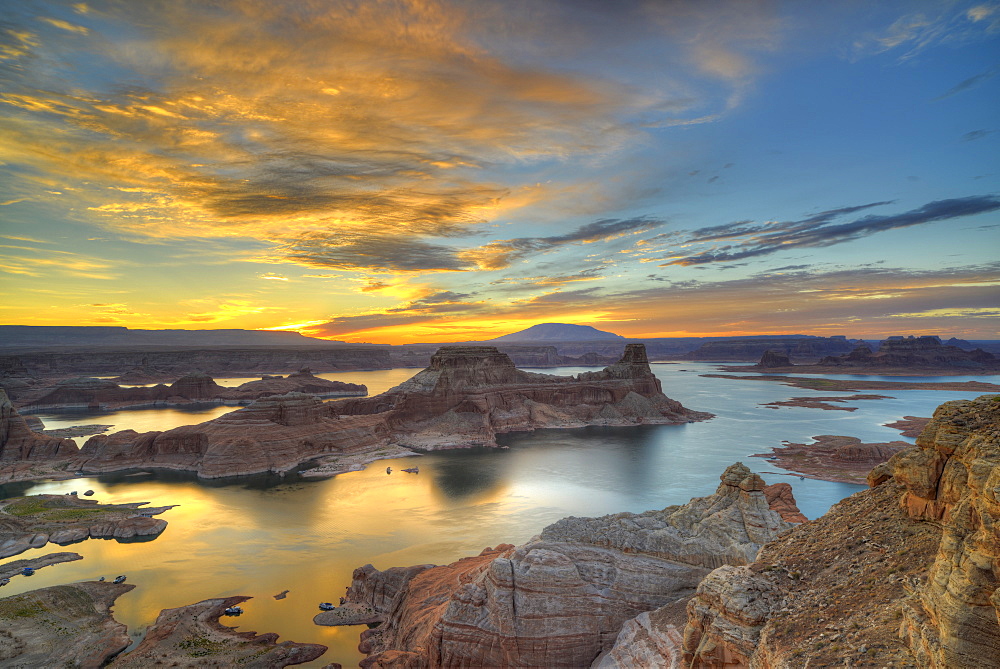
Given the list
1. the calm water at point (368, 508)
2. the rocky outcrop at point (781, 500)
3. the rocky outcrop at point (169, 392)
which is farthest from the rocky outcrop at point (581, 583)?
the rocky outcrop at point (169, 392)

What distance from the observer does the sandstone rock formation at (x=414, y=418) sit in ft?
246

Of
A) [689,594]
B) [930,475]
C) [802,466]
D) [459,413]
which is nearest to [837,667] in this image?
[930,475]

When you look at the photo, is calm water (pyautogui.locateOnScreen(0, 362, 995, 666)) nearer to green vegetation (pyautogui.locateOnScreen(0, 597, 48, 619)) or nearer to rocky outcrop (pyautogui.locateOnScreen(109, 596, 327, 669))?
rocky outcrop (pyautogui.locateOnScreen(109, 596, 327, 669))

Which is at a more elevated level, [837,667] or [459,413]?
[837,667]

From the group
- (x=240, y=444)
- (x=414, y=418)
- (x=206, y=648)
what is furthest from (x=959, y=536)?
(x=414, y=418)

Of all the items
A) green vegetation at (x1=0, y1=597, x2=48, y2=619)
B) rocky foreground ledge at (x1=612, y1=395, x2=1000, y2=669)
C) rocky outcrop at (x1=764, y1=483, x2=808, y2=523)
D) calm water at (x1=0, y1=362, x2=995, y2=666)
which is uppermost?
rocky foreground ledge at (x1=612, y1=395, x2=1000, y2=669)

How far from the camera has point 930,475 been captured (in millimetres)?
11930

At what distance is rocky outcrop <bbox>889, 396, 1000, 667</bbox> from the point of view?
811 centimetres

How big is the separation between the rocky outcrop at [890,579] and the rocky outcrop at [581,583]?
748 centimetres

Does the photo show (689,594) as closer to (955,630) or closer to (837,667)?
(837,667)

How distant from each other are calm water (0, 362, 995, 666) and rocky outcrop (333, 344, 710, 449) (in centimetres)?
773

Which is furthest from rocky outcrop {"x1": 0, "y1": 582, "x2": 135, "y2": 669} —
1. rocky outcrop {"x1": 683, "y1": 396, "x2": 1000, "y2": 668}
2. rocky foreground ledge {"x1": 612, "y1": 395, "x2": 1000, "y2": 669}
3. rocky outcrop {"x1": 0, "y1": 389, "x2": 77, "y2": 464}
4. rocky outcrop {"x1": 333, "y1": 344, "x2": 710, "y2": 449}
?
rocky outcrop {"x1": 333, "y1": 344, "x2": 710, "y2": 449}

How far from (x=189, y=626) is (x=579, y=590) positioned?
25.2m

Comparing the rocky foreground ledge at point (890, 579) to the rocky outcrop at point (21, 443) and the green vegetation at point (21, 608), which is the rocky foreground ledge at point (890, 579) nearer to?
the green vegetation at point (21, 608)
